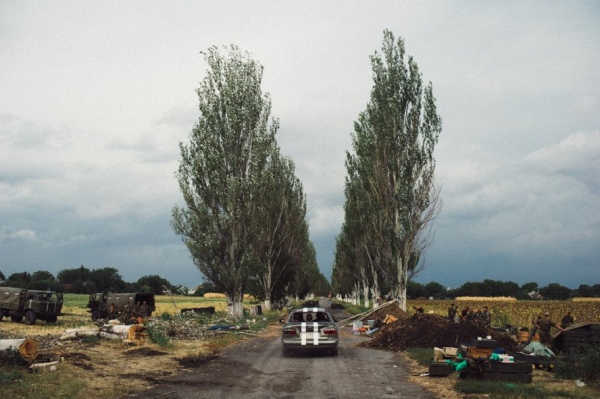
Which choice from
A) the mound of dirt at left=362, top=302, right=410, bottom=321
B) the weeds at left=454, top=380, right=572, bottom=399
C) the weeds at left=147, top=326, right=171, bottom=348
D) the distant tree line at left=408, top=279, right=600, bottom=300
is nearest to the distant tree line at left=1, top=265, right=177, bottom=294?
the distant tree line at left=408, top=279, right=600, bottom=300

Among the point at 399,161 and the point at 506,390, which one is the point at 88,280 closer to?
the point at 399,161

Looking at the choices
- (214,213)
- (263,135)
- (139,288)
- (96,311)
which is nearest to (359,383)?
(214,213)

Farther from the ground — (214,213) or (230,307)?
(214,213)

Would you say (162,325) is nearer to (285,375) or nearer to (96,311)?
(285,375)

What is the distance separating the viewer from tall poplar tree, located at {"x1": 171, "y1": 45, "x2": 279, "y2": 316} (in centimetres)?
3284

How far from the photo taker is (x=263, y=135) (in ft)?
117

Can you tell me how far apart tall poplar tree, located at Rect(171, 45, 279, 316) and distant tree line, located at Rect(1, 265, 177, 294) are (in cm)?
7413

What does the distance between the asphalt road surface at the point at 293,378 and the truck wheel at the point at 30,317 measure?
686 inches

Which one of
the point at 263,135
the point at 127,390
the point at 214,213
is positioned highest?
the point at 263,135

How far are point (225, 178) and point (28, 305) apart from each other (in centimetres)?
1344

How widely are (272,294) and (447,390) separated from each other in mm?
36881

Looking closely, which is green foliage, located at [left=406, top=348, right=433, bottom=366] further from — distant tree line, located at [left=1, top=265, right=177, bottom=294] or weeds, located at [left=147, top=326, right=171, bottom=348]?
distant tree line, located at [left=1, top=265, right=177, bottom=294]

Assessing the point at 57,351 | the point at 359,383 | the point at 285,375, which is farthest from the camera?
the point at 57,351

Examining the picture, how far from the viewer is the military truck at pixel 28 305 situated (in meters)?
31.7
